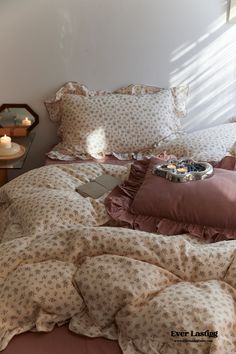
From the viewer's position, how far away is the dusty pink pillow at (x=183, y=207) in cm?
153

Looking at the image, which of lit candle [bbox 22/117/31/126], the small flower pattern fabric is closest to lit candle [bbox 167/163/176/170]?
the small flower pattern fabric

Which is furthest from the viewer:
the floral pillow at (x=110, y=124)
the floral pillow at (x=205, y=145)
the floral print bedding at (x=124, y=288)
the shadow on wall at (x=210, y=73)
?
the shadow on wall at (x=210, y=73)

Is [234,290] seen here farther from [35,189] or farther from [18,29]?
[18,29]

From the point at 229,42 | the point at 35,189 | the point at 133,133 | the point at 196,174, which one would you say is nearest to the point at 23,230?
the point at 35,189

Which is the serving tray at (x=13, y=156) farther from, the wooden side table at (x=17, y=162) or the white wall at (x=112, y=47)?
the white wall at (x=112, y=47)

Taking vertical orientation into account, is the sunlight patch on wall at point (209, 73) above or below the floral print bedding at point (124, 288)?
above

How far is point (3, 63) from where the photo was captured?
252 cm

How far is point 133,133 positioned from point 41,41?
2.38 feet

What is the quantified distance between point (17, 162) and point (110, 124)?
54 cm

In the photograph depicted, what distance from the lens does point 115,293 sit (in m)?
1.18

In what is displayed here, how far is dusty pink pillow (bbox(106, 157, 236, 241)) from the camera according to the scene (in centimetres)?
153

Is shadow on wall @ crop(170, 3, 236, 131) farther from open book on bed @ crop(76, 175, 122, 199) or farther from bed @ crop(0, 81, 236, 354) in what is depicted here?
bed @ crop(0, 81, 236, 354)

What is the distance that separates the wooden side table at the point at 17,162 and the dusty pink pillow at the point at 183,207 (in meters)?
0.68

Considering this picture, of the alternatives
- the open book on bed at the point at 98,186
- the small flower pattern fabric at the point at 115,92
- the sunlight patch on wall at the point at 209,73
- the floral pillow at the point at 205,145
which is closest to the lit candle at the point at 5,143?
the small flower pattern fabric at the point at 115,92
